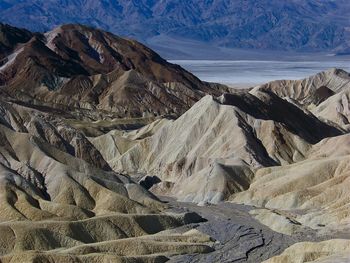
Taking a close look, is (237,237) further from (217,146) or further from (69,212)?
(217,146)

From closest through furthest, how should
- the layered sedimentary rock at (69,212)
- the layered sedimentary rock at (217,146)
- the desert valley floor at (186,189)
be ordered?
the layered sedimentary rock at (69,212) < the desert valley floor at (186,189) < the layered sedimentary rock at (217,146)

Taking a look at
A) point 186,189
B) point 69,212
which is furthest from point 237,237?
point 186,189

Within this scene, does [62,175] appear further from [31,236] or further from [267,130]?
[267,130]

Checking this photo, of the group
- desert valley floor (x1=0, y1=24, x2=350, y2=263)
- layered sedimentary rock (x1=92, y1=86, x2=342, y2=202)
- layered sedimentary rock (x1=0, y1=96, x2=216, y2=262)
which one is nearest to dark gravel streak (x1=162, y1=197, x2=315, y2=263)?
desert valley floor (x1=0, y1=24, x2=350, y2=263)

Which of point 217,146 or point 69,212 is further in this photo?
point 217,146

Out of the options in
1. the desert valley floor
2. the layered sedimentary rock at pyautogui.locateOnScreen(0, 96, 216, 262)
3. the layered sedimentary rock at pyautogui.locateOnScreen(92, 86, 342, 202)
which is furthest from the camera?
the layered sedimentary rock at pyautogui.locateOnScreen(92, 86, 342, 202)

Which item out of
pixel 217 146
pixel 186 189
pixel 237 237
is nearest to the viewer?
pixel 237 237

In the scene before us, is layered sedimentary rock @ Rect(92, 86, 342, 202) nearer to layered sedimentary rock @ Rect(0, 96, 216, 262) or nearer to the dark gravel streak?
the dark gravel streak

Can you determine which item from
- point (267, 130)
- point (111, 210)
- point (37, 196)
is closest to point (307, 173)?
point (267, 130)

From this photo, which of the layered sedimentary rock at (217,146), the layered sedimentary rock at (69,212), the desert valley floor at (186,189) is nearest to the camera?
the layered sedimentary rock at (69,212)

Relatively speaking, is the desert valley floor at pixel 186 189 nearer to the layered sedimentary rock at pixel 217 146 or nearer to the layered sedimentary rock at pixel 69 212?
the layered sedimentary rock at pixel 69 212

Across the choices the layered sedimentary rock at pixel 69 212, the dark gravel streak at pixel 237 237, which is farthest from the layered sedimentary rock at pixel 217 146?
the layered sedimentary rock at pixel 69 212

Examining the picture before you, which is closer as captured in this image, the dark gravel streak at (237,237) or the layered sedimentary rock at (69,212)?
the layered sedimentary rock at (69,212)
